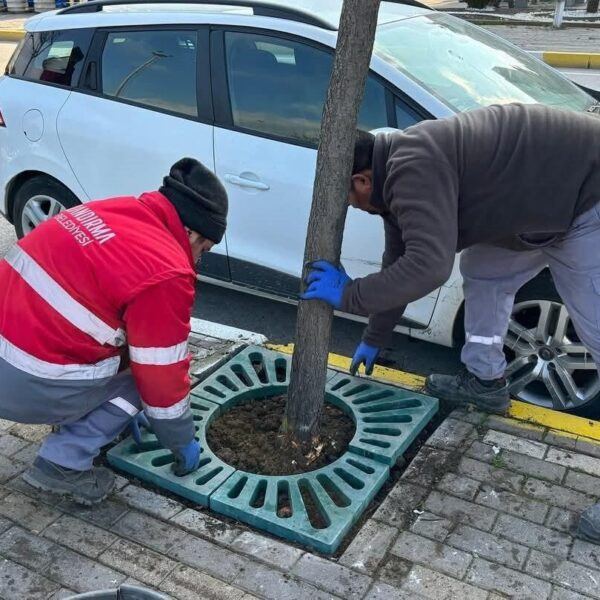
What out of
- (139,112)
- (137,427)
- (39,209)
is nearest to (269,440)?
(137,427)

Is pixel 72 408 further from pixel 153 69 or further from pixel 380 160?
pixel 153 69

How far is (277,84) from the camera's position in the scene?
12.9ft

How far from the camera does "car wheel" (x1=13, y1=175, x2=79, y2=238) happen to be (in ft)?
15.2

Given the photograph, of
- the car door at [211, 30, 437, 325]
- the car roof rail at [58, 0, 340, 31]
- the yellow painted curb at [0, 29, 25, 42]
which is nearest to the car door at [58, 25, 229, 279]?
the car door at [211, 30, 437, 325]

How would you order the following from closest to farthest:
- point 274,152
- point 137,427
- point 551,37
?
point 137,427
point 274,152
point 551,37

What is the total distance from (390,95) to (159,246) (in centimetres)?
157

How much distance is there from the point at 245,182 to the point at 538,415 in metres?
1.81

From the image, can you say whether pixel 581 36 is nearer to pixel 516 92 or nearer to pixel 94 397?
pixel 516 92

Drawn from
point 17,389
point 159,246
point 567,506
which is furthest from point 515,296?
point 17,389

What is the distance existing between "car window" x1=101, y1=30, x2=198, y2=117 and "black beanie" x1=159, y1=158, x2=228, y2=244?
1574 millimetres

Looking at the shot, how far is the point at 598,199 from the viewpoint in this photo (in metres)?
2.72

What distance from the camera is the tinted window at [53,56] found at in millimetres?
4500

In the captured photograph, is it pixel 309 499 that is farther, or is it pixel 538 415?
pixel 538 415

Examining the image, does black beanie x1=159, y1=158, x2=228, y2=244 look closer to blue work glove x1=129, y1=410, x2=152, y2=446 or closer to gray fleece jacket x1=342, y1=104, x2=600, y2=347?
gray fleece jacket x1=342, y1=104, x2=600, y2=347
